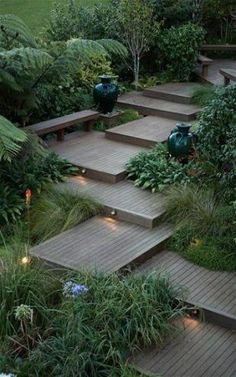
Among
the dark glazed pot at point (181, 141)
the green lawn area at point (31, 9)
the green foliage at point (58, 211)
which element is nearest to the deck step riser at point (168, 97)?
the dark glazed pot at point (181, 141)

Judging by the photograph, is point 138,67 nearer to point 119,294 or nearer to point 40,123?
point 40,123

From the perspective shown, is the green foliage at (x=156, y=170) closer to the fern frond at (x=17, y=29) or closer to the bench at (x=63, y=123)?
the bench at (x=63, y=123)

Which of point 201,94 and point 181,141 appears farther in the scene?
point 201,94

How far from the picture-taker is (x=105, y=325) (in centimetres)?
464

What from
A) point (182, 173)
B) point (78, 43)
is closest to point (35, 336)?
point (182, 173)

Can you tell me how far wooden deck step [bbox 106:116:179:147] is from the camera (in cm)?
826

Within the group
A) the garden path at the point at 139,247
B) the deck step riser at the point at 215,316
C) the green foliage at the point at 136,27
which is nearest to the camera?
the garden path at the point at 139,247

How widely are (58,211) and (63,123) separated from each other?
2.25 m

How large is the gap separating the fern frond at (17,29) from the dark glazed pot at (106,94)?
5.26ft

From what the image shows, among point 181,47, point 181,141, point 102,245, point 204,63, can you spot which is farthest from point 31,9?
point 102,245

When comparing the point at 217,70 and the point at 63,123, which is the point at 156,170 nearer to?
the point at 63,123

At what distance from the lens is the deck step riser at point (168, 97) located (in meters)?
9.85

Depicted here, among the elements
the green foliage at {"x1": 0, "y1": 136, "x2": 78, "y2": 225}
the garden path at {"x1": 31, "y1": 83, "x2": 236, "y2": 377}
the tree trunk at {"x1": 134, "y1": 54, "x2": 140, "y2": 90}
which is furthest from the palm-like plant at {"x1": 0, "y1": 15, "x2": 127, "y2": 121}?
the tree trunk at {"x1": 134, "y1": 54, "x2": 140, "y2": 90}

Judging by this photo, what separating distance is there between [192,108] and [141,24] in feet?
5.90
